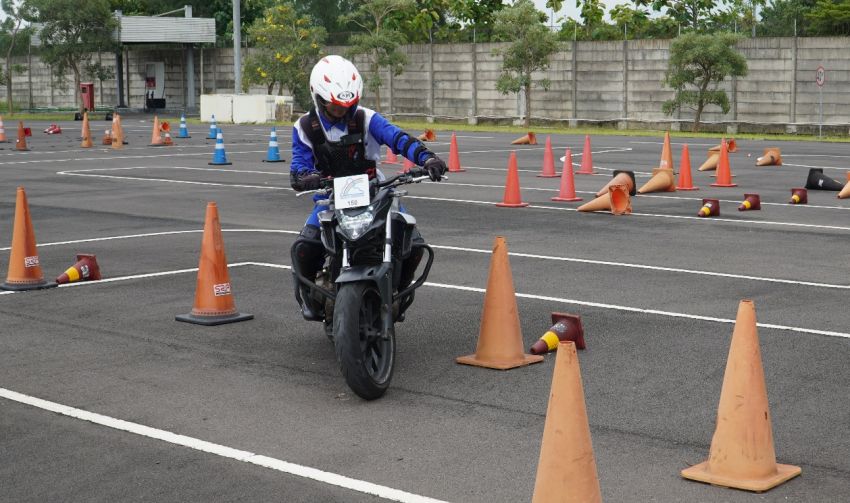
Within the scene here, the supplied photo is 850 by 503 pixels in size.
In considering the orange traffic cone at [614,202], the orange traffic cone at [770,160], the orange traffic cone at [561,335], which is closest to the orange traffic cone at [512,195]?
the orange traffic cone at [614,202]

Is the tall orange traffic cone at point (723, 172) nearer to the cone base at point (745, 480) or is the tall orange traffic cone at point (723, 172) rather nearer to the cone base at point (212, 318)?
the cone base at point (212, 318)

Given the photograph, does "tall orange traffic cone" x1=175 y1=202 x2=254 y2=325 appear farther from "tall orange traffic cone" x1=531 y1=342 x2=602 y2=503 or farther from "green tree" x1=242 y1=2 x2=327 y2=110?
"green tree" x1=242 y1=2 x2=327 y2=110

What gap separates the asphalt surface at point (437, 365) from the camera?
5.92m

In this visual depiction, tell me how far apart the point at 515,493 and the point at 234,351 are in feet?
11.4

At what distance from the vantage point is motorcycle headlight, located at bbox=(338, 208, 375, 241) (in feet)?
24.5

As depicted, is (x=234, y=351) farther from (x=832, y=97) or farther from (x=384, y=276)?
(x=832, y=97)

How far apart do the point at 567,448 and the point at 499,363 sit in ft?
9.82

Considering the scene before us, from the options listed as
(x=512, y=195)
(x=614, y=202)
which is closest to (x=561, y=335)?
(x=614, y=202)

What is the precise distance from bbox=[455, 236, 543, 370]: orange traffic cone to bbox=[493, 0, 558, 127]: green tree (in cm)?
3492

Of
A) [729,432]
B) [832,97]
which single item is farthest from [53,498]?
[832,97]

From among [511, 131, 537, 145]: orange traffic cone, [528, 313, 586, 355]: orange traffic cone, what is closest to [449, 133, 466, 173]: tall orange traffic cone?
[511, 131, 537, 145]: orange traffic cone

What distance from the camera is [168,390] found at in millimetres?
7535

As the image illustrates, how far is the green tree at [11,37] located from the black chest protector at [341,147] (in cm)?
5140

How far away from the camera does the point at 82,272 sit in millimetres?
11492
